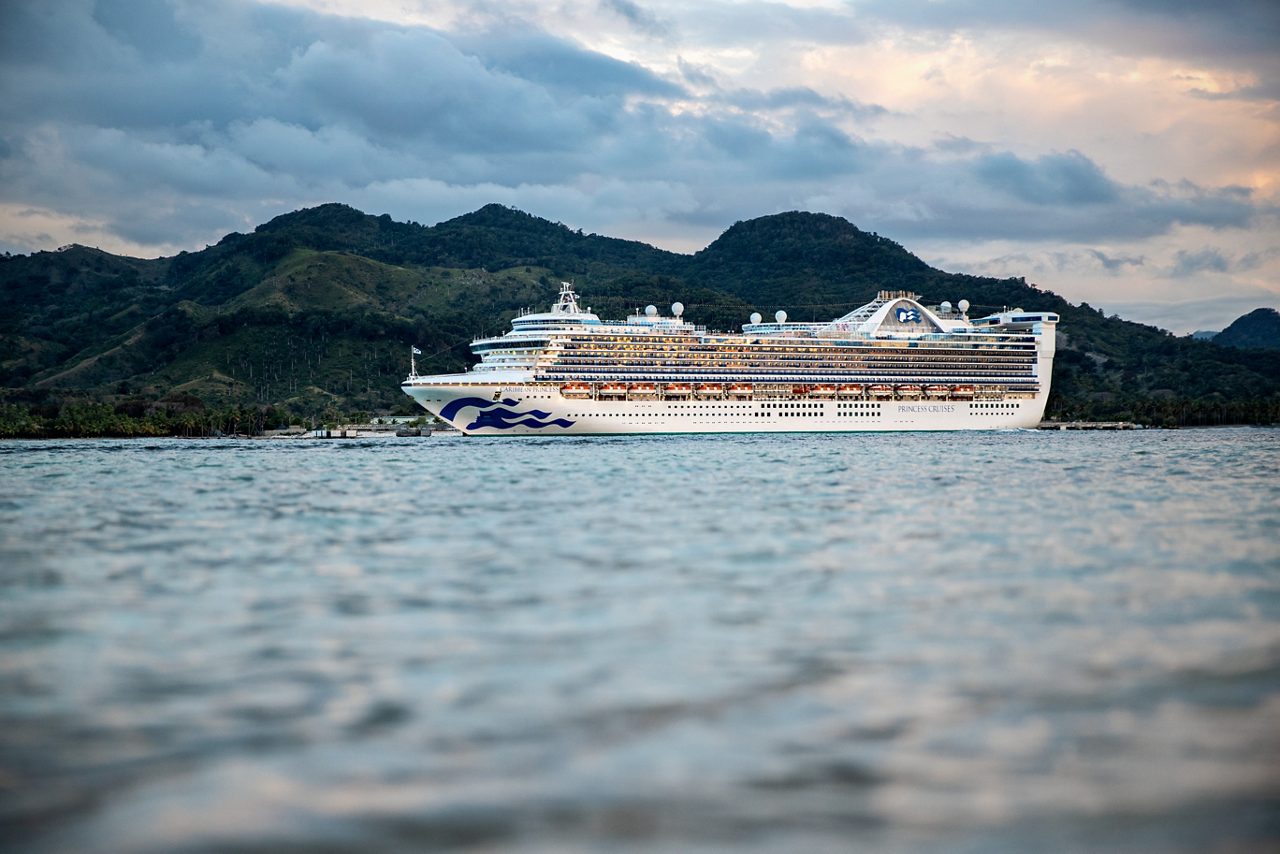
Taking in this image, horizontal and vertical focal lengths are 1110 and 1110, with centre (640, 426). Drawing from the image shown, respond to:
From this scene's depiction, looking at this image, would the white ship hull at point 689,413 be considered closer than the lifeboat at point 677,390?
Yes

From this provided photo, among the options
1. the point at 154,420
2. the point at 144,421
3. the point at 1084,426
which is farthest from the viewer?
the point at 1084,426

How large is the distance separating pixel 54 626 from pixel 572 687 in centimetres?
884

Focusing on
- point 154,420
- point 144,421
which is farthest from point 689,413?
point 154,420

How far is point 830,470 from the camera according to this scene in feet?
171

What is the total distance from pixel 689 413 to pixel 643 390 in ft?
19.5

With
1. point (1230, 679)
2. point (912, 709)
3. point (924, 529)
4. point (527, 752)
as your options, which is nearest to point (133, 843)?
point (527, 752)

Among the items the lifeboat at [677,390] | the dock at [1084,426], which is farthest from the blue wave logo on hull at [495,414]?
the dock at [1084,426]

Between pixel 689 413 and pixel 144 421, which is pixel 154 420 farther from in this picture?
pixel 689 413

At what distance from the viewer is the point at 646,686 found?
486 inches

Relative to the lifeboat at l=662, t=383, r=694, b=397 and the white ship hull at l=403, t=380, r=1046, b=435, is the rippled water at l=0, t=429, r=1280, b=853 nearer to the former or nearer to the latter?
the white ship hull at l=403, t=380, r=1046, b=435

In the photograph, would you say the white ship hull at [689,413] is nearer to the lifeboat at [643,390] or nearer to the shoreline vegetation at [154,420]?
the lifeboat at [643,390]

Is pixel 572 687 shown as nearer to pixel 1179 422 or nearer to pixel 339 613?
pixel 339 613

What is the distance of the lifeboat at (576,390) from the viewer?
11075 cm

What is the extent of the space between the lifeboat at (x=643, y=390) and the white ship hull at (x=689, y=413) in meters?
0.78
